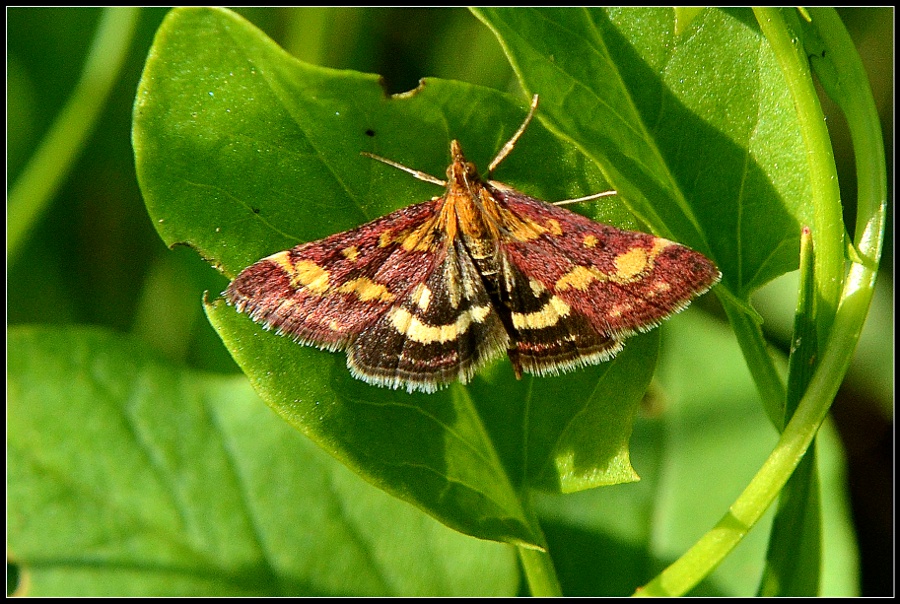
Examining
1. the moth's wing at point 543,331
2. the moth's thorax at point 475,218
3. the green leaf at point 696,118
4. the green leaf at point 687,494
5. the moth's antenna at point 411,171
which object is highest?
the green leaf at point 696,118

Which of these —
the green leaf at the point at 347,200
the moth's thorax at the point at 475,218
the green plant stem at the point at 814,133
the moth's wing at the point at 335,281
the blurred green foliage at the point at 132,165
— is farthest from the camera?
the blurred green foliage at the point at 132,165

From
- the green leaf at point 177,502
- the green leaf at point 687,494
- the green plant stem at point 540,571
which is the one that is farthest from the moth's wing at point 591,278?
the green leaf at point 687,494

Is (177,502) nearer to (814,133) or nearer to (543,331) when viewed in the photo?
(543,331)

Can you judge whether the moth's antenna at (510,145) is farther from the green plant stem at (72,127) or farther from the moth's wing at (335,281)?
the green plant stem at (72,127)

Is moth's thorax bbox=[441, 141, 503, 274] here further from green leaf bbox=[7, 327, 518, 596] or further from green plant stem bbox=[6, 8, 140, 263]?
green plant stem bbox=[6, 8, 140, 263]

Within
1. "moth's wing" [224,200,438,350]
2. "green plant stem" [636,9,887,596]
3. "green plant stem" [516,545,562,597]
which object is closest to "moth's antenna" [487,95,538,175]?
"moth's wing" [224,200,438,350]
